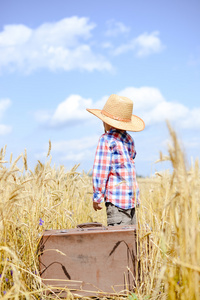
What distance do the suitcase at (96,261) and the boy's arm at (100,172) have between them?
2.04 feet

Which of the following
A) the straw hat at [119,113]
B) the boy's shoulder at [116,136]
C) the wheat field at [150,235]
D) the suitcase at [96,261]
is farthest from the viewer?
the straw hat at [119,113]

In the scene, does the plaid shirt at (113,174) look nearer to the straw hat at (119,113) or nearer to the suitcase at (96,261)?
the straw hat at (119,113)

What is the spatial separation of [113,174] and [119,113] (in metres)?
0.61

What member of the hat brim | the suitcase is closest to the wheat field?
the suitcase

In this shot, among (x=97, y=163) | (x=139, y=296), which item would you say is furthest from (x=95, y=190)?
(x=139, y=296)

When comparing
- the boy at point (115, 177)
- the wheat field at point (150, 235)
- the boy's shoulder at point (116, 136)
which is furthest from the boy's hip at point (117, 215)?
the boy's shoulder at point (116, 136)

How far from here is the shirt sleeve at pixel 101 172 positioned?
3.01 meters

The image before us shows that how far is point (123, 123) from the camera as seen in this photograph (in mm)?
3285

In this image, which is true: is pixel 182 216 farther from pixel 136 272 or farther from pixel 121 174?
pixel 121 174

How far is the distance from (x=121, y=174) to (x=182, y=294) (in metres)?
1.55

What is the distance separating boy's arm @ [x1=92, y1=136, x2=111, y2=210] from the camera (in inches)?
118

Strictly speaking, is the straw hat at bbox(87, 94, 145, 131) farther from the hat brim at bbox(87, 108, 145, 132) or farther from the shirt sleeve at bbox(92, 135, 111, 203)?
the shirt sleeve at bbox(92, 135, 111, 203)

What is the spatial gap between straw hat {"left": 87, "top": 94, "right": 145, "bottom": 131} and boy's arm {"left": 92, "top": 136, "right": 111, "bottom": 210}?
348mm

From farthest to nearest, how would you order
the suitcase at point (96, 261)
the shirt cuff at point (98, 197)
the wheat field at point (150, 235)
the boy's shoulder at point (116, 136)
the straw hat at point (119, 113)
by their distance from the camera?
the straw hat at point (119, 113), the boy's shoulder at point (116, 136), the shirt cuff at point (98, 197), the suitcase at point (96, 261), the wheat field at point (150, 235)
